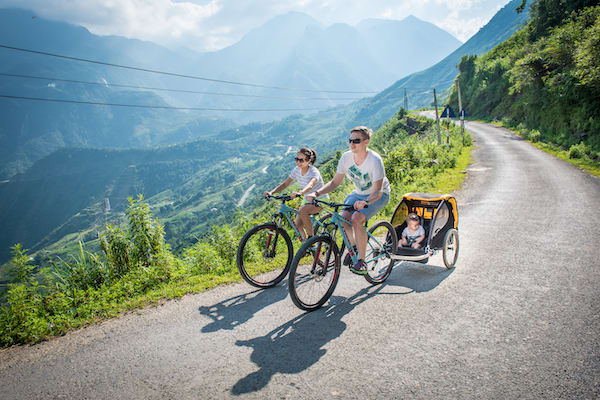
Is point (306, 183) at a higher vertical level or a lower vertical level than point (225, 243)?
higher

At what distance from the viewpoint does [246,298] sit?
5113 millimetres

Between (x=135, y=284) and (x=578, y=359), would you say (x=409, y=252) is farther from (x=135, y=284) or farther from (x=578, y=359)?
(x=135, y=284)

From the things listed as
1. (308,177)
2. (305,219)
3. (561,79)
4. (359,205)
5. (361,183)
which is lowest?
(305,219)

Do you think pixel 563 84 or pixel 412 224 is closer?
pixel 412 224

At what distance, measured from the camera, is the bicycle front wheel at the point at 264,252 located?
534cm

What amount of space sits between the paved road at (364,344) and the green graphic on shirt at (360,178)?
5.78 ft

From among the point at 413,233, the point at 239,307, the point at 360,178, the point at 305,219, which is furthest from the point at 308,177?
the point at 239,307

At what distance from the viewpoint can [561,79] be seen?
85.2 feet

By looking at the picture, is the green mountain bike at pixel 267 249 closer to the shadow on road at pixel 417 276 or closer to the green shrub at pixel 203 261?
the green shrub at pixel 203 261

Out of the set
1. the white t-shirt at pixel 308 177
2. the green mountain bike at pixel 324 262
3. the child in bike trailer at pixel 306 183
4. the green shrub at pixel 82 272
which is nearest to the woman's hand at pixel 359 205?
the green mountain bike at pixel 324 262

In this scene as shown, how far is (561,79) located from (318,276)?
32233 millimetres

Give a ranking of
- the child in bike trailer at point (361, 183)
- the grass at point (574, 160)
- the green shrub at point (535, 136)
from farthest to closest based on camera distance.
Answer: the green shrub at point (535, 136), the grass at point (574, 160), the child in bike trailer at point (361, 183)

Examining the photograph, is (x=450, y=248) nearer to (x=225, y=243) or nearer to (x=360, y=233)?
(x=360, y=233)

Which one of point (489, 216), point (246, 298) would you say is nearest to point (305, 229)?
point (246, 298)
